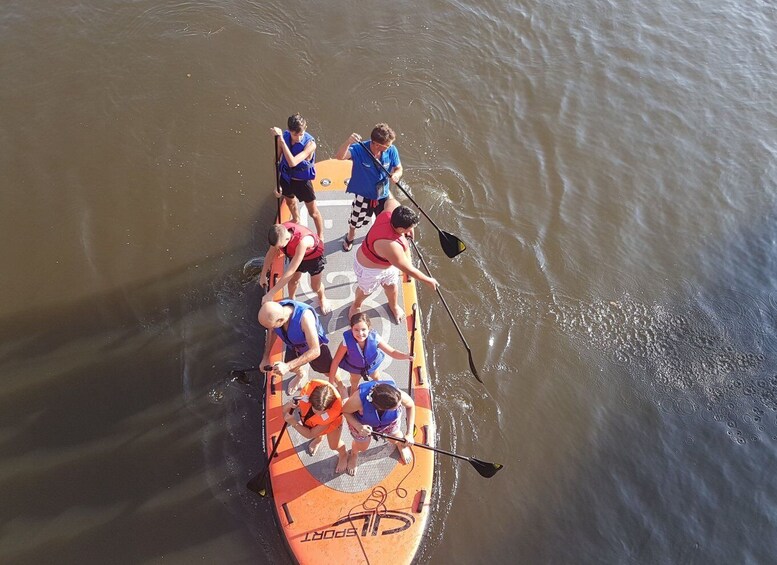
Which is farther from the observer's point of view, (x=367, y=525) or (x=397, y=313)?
(x=397, y=313)

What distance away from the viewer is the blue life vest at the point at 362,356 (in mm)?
5023

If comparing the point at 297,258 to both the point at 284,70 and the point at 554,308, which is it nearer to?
the point at 554,308

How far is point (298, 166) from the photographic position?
6211mm

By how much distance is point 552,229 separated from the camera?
8.59 m

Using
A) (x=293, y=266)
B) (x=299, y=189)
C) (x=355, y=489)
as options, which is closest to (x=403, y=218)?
(x=293, y=266)

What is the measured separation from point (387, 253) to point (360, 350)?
90 cm

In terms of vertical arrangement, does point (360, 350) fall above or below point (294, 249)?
below

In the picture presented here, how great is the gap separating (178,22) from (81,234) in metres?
4.64

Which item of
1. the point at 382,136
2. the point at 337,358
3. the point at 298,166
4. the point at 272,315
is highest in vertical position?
the point at 382,136

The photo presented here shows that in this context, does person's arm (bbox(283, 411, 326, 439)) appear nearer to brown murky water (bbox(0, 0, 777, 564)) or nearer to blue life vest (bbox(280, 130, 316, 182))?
brown murky water (bbox(0, 0, 777, 564))

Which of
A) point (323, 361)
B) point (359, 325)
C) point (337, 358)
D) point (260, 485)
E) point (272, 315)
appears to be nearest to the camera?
point (272, 315)

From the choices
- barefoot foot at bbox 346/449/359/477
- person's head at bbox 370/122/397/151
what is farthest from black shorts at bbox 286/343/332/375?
person's head at bbox 370/122/397/151

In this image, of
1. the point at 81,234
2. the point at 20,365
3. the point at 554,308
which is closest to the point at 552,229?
the point at 554,308

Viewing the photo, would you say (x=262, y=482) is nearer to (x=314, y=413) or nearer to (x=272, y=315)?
(x=314, y=413)
